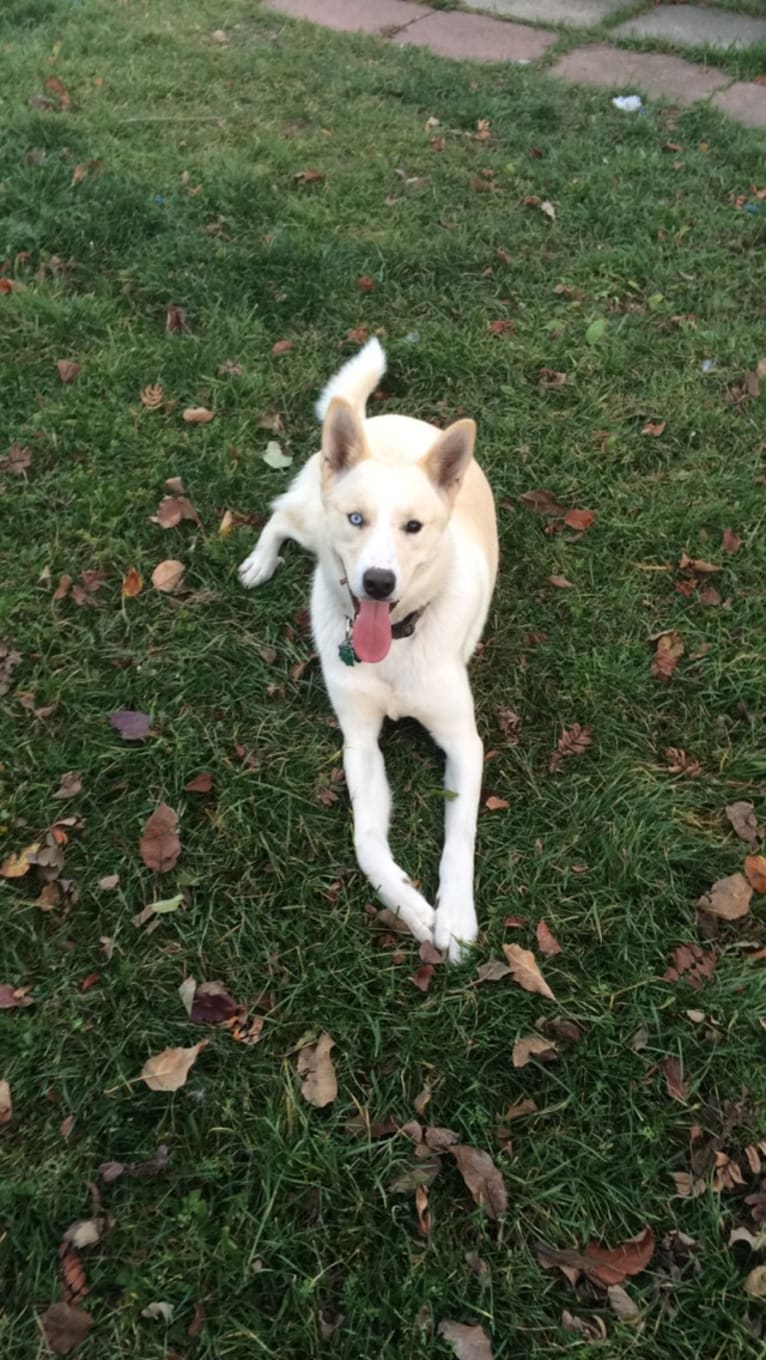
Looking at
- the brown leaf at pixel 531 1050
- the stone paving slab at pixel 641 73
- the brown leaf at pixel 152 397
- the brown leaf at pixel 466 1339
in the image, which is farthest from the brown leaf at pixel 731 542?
the stone paving slab at pixel 641 73

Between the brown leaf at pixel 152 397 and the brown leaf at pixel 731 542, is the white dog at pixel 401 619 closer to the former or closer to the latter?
the brown leaf at pixel 731 542

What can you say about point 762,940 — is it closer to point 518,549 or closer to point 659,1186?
point 659,1186

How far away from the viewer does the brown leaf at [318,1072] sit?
214 cm

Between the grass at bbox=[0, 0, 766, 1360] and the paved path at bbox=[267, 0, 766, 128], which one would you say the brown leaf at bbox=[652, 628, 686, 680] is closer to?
the grass at bbox=[0, 0, 766, 1360]

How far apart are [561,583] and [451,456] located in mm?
1014

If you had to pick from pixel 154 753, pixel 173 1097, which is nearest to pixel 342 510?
pixel 154 753

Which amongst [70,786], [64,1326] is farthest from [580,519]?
[64,1326]

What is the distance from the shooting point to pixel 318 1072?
2180mm

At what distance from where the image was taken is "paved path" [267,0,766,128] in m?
6.51

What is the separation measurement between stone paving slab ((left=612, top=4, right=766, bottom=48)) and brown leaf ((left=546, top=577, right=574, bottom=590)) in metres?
6.15

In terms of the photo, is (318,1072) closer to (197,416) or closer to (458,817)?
(458,817)

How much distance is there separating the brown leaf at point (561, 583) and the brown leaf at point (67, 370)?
2469 millimetres

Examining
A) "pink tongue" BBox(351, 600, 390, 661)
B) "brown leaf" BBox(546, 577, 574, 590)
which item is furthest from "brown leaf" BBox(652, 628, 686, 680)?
"pink tongue" BBox(351, 600, 390, 661)

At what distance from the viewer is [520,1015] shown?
2.27 meters
